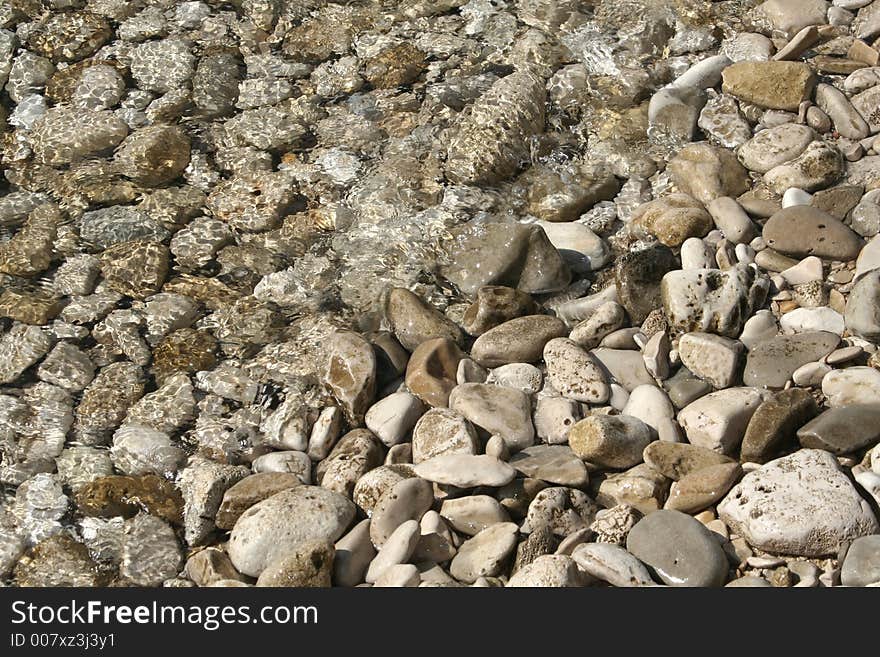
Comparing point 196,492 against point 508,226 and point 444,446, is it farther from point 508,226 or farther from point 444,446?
Answer: point 508,226

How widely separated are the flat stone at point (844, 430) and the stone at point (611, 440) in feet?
2.02

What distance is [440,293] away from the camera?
488 centimetres

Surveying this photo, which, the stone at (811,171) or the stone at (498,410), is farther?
the stone at (811,171)

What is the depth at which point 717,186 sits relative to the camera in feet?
16.6

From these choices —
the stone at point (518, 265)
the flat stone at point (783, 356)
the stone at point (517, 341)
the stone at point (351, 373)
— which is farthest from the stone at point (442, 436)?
the flat stone at point (783, 356)

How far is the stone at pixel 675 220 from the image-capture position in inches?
188

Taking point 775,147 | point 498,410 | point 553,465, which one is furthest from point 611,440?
point 775,147

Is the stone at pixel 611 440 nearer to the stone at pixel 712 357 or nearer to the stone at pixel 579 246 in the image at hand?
the stone at pixel 712 357

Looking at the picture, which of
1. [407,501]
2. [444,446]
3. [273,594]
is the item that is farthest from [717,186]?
[273,594]

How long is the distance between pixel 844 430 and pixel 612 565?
3.56 feet

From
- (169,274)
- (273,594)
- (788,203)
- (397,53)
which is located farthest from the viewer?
(397,53)

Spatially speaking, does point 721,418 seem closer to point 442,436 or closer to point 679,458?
point 679,458

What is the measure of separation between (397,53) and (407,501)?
12.0 ft

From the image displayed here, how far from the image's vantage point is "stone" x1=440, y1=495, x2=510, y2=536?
144 inches
